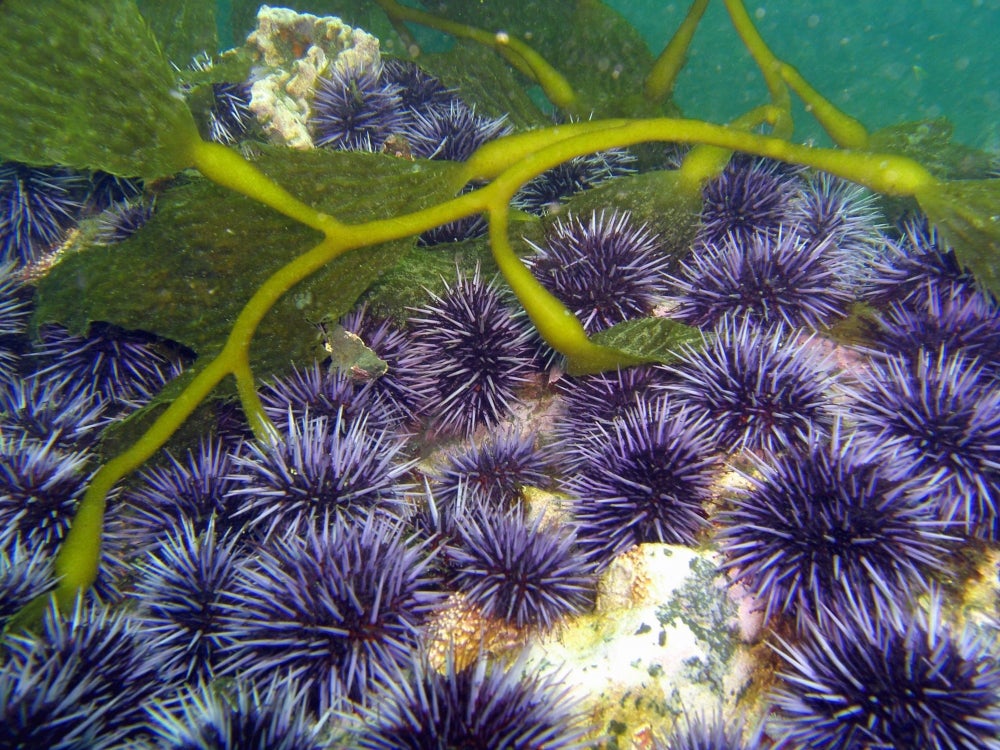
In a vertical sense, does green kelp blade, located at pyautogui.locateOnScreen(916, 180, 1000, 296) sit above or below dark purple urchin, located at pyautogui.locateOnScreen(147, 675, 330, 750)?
above

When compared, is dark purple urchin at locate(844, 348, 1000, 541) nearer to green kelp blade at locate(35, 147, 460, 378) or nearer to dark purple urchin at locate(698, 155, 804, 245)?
dark purple urchin at locate(698, 155, 804, 245)

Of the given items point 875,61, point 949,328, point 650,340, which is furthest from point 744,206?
point 875,61

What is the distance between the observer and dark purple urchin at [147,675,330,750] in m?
2.01

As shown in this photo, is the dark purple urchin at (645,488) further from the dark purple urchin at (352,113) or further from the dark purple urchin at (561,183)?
the dark purple urchin at (352,113)

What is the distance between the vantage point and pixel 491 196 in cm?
342

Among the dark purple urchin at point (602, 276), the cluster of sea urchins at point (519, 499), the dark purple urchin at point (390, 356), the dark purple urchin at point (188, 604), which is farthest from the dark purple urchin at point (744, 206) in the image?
the dark purple urchin at point (188, 604)

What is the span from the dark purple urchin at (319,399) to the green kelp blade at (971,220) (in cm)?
359

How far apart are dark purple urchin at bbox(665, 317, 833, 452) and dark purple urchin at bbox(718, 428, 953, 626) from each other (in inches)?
12.4

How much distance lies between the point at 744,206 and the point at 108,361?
4.66 m

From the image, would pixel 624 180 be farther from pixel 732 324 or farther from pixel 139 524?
pixel 139 524

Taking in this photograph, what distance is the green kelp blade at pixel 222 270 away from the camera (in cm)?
334

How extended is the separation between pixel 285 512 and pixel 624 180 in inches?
122

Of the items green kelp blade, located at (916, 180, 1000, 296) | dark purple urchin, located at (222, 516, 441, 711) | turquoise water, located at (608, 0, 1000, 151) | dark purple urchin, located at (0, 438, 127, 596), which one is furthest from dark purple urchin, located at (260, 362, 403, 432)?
turquoise water, located at (608, 0, 1000, 151)

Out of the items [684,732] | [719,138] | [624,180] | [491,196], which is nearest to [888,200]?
[719,138]
